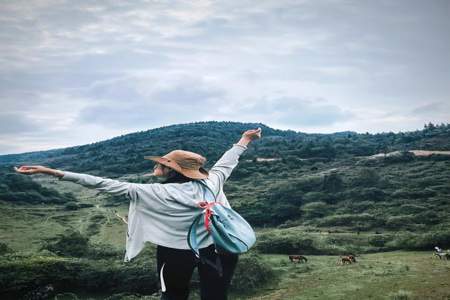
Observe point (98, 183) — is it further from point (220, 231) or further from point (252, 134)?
point (252, 134)

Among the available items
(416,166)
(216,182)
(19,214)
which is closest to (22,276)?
(216,182)

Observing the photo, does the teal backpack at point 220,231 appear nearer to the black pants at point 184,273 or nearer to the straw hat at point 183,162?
the black pants at point 184,273

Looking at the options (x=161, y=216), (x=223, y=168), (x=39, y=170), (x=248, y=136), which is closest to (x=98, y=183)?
(x=39, y=170)

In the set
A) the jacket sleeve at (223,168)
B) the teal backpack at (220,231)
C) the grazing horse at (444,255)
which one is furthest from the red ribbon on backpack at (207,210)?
the grazing horse at (444,255)

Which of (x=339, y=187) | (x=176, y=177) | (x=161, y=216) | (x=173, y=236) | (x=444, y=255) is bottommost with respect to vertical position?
(x=444, y=255)

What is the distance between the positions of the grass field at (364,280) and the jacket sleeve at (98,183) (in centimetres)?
1051

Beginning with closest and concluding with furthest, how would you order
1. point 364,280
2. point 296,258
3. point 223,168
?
1. point 223,168
2. point 364,280
3. point 296,258

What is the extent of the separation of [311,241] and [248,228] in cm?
2089

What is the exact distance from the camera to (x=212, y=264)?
381 cm

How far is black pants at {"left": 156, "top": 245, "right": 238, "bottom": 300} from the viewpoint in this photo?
3.82 metres

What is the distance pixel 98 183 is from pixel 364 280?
13.3m

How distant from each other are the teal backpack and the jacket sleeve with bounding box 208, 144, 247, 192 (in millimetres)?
378

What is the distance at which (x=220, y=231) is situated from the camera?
12.5ft

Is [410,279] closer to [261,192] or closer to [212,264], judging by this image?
[212,264]
